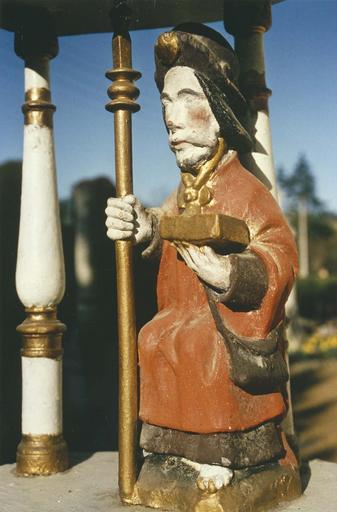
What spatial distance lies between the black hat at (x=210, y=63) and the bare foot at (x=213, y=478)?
140cm

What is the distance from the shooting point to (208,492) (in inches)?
112

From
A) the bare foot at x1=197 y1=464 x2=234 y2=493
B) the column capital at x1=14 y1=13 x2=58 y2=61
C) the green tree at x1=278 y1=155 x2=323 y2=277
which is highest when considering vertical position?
the green tree at x1=278 y1=155 x2=323 y2=277

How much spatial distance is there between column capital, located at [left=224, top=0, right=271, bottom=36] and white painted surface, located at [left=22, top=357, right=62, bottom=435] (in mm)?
2053

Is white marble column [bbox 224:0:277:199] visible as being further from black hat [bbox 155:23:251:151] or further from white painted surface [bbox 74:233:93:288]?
white painted surface [bbox 74:233:93:288]

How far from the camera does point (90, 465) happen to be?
12.7 feet

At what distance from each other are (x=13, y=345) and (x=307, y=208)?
39961 millimetres

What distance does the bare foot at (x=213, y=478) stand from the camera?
112 inches

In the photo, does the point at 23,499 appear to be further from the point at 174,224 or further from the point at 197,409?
the point at 174,224

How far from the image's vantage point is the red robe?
9.46 feet

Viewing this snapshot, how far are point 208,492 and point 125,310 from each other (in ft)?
2.71

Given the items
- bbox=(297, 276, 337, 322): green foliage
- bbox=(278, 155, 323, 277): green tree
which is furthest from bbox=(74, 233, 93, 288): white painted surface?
bbox=(278, 155, 323, 277): green tree

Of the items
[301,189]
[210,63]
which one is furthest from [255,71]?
[301,189]

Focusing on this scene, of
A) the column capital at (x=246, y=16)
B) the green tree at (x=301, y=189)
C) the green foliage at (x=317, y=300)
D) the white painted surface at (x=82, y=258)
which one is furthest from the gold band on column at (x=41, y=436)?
the green tree at (x=301, y=189)

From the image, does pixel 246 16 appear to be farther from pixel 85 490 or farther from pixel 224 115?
pixel 85 490
